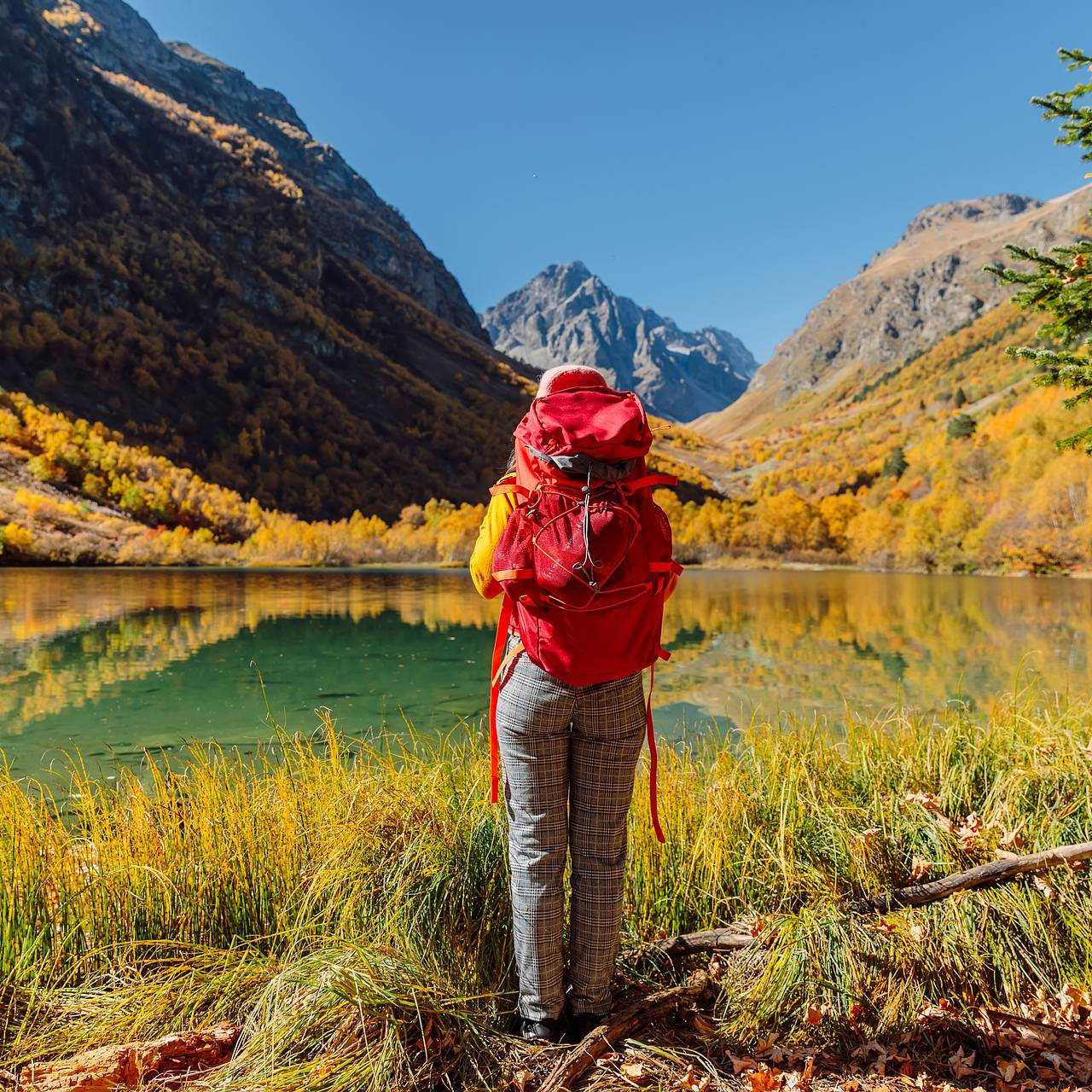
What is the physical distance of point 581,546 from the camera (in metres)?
1.60

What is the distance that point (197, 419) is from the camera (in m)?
64.5

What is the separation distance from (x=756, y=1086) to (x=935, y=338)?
618ft

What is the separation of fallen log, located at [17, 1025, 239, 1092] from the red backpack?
97 centimetres

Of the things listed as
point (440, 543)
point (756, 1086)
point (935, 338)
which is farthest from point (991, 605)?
point (935, 338)

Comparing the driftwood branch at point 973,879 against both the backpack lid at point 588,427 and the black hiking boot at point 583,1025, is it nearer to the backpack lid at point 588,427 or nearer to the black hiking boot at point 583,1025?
the black hiking boot at point 583,1025

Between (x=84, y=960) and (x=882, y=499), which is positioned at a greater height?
(x=882, y=499)

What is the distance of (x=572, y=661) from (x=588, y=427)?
53 cm

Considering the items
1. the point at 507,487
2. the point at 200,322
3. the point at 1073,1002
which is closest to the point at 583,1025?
the point at 507,487

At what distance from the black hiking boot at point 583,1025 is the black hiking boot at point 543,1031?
3 centimetres

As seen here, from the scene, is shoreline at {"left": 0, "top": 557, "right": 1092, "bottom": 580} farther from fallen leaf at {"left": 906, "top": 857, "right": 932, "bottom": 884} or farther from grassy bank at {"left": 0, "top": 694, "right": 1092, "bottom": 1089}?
fallen leaf at {"left": 906, "top": 857, "right": 932, "bottom": 884}

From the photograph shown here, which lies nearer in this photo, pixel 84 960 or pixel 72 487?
pixel 84 960

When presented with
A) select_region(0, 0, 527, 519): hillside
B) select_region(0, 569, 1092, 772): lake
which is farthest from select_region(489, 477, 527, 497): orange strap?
select_region(0, 0, 527, 519): hillside

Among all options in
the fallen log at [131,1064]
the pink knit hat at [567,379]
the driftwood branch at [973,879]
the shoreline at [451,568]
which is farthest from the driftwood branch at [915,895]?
the shoreline at [451,568]

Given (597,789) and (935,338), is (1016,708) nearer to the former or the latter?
(597,789)
